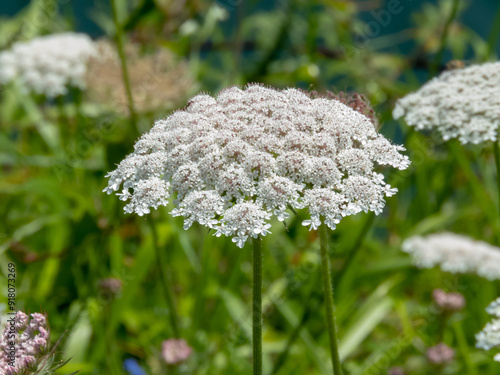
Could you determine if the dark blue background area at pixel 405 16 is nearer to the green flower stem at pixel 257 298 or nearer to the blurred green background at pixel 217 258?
the blurred green background at pixel 217 258

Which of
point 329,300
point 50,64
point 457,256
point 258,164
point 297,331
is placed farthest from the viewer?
point 50,64

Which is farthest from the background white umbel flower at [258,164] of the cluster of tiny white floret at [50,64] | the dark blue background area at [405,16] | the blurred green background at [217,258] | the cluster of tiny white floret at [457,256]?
the dark blue background area at [405,16]

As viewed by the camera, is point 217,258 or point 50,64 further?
point 217,258

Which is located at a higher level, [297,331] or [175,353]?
[297,331]

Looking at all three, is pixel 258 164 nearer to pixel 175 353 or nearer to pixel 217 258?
pixel 175 353

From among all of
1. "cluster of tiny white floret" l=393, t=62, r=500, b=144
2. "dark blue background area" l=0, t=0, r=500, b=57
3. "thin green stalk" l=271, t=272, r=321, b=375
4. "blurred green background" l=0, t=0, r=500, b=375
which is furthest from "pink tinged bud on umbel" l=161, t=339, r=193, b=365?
"dark blue background area" l=0, t=0, r=500, b=57

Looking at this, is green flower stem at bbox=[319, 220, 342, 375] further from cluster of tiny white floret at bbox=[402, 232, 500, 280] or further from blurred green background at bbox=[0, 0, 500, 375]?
cluster of tiny white floret at bbox=[402, 232, 500, 280]

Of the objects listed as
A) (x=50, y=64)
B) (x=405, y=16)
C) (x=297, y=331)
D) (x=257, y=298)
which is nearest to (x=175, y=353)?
(x=297, y=331)
